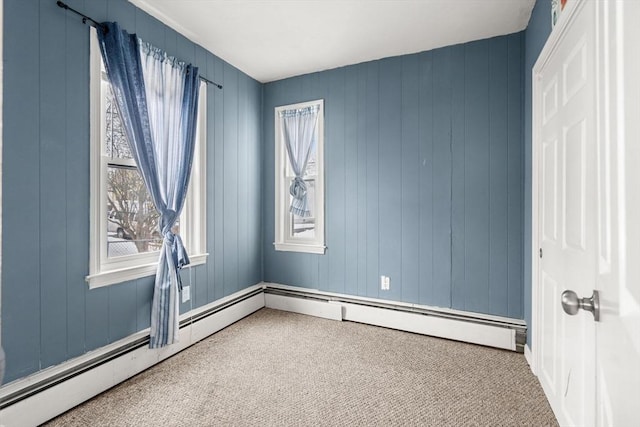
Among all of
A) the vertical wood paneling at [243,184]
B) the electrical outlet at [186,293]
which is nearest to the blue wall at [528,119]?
the vertical wood paneling at [243,184]

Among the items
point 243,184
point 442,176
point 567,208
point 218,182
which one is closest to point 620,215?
point 567,208

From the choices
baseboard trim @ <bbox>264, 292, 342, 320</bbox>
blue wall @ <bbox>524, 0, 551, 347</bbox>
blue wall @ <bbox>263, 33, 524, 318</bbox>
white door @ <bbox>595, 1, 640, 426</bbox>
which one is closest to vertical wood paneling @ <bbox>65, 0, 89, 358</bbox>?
baseboard trim @ <bbox>264, 292, 342, 320</bbox>

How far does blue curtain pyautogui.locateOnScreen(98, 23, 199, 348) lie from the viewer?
7.34 feet

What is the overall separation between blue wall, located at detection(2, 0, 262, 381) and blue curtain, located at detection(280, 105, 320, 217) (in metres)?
1.53

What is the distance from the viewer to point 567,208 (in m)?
1.66

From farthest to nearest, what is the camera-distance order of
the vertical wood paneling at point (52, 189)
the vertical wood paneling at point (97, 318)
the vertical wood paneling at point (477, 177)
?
the vertical wood paneling at point (477, 177), the vertical wood paneling at point (97, 318), the vertical wood paneling at point (52, 189)

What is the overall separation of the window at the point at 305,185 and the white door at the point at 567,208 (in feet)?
6.67

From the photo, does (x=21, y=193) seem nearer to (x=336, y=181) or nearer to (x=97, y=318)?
(x=97, y=318)

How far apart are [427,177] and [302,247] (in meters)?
1.55

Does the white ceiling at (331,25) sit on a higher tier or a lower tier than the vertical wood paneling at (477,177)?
higher

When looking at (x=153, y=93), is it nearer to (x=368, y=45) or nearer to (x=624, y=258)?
(x=368, y=45)

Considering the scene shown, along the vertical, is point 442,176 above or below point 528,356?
above

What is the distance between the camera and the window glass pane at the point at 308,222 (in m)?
3.72

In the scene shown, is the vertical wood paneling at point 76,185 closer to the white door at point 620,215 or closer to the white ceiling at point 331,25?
the white ceiling at point 331,25
